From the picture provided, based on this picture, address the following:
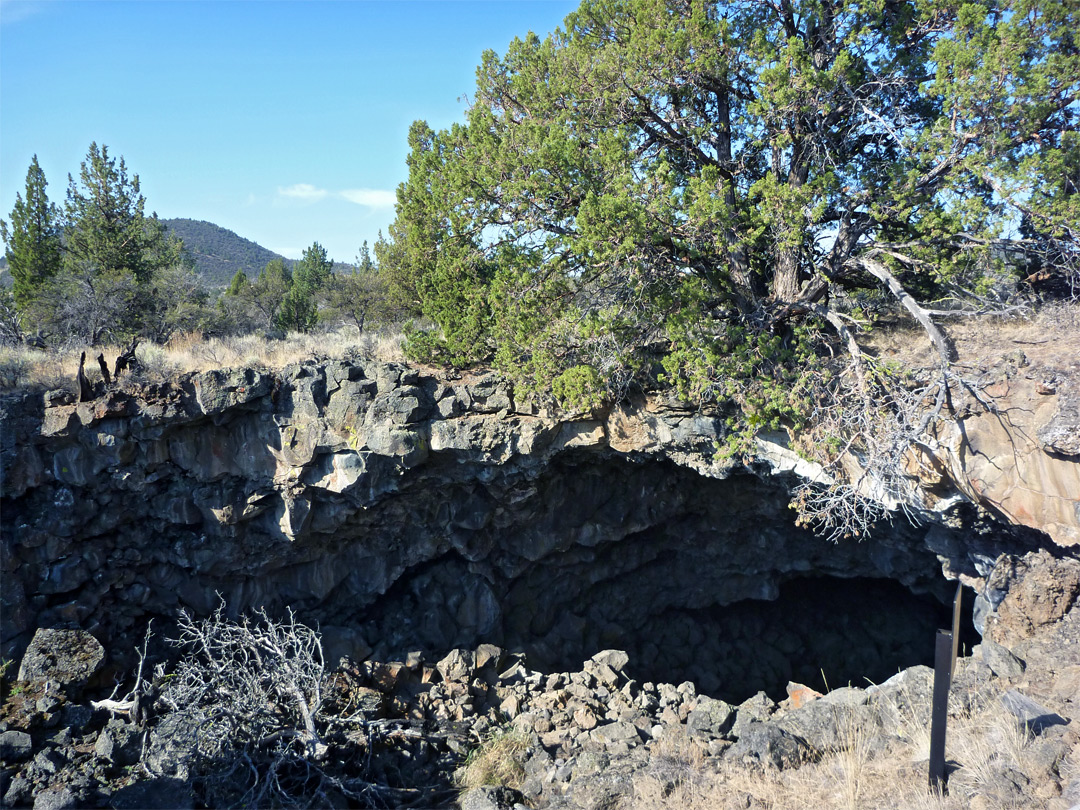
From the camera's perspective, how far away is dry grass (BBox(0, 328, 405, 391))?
10.2m

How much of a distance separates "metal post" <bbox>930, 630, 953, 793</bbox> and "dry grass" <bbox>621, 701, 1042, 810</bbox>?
0.16 m

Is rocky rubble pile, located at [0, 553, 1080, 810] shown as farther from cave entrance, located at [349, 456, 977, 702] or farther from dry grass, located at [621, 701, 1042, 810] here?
cave entrance, located at [349, 456, 977, 702]

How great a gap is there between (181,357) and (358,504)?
404 centimetres

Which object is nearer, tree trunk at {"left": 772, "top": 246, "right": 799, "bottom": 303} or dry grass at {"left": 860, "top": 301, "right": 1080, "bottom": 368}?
dry grass at {"left": 860, "top": 301, "right": 1080, "bottom": 368}

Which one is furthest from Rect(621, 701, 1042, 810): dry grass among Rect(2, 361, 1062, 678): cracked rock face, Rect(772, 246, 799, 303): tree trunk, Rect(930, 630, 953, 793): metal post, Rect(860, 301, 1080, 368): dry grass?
Rect(772, 246, 799, 303): tree trunk

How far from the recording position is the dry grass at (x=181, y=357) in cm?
1023

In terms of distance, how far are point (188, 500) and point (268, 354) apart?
280 centimetres

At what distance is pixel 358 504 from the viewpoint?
Answer: 10.8 metres

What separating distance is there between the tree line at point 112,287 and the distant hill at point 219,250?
110 feet

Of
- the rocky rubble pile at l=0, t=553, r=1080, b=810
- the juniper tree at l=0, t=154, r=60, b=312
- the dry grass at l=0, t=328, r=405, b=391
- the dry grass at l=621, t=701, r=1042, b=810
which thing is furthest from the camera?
the juniper tree at l=0, t=154, r=60, b=312

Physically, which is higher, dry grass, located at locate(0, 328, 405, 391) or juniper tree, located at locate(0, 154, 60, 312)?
juniper tree, located at locate(0, 154, 60, 312)

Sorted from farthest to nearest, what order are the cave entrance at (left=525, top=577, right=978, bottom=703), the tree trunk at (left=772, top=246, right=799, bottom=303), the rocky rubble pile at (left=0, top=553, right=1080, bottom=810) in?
the cave entrance at (left=525, top=577, right=978, bottom=703), the tree trunk at (left=772, top=246, right=799, bottom=303), the rocky rubble pile at (left=0, top=553, right=1080, bottom=810)

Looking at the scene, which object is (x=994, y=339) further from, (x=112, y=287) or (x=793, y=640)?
(x=112, y=287)

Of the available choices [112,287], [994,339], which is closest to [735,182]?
[994,339]
